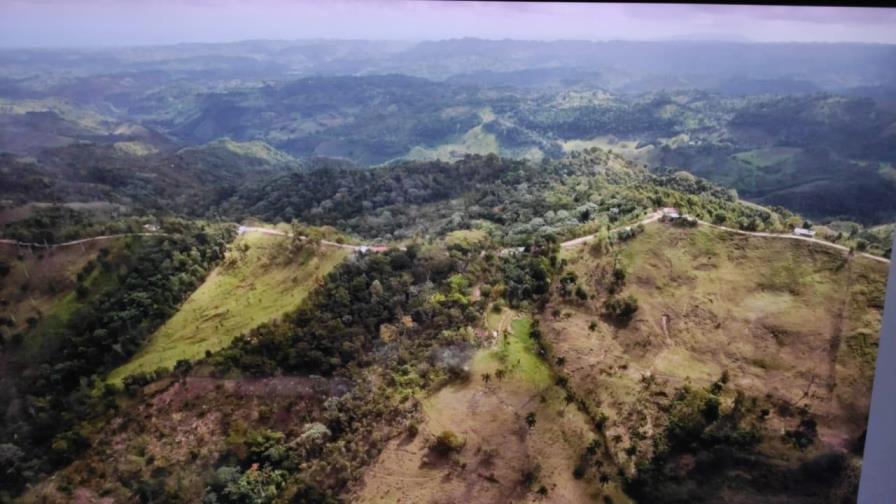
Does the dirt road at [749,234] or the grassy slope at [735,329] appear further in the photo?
the dirt road at [749,234]

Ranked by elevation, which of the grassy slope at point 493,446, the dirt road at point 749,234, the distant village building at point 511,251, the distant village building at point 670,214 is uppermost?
the distant village building at point 670,214

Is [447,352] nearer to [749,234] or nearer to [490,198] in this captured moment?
[749,234]

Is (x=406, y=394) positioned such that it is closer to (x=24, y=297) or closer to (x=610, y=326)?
(x=610, y=326)

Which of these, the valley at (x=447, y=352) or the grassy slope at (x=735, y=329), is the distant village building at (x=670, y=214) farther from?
the grassy slope at (x=735, y=329)

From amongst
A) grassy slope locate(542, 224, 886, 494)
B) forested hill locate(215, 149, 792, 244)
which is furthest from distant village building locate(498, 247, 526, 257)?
grassy slope locate(542, 224, 886, 494)

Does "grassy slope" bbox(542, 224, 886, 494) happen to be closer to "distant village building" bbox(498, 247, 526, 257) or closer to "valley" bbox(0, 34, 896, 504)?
"valley" bbox(0, 34, 896, 504)

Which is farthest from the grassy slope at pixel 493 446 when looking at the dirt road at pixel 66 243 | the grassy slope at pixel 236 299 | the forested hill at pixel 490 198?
the dirt road at pixel 66 243
